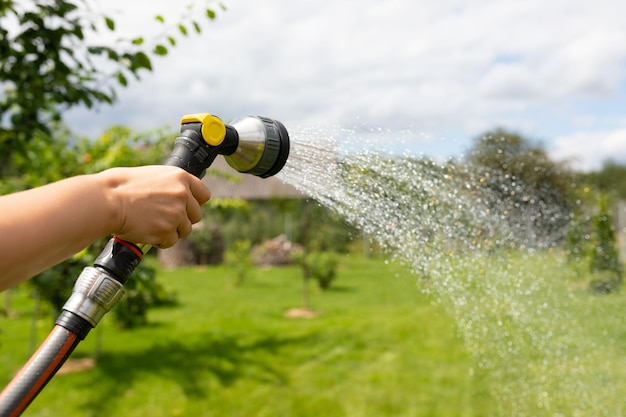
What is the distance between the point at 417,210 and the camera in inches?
103

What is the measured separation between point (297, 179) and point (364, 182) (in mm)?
443

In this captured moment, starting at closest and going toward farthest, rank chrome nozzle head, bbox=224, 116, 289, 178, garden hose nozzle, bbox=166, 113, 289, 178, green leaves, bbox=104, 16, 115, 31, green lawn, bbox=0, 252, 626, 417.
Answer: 1. garden hose nozzle, bbox=166, 113, 289, 178
2. chrome nozzle head, bbox=224, 116, 289, 178
3. green leaves, bbox=104, 16, 115, 31
4. green lawn, bbox=0, 252, 626, 417

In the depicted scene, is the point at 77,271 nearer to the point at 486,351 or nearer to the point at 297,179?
the point at 297,179

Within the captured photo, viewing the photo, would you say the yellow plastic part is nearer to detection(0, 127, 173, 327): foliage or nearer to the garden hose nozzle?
the garden hose nozzle

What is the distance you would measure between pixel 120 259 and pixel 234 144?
15.3 inches

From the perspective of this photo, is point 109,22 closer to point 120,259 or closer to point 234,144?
point 234,144

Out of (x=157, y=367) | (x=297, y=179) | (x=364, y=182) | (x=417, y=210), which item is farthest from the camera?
(x=157, y=367)

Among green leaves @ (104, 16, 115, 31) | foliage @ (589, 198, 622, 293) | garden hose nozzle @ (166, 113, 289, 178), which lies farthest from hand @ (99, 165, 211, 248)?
foliage @ (589, 198, 622, 293)

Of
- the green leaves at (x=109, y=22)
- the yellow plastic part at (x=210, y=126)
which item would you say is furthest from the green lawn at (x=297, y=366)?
the green leaves at (x=109, y=22)

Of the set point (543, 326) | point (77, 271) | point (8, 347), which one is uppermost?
point (77, 271)

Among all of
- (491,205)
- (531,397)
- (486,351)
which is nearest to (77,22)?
(491,205)

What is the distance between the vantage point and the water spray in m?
1.07

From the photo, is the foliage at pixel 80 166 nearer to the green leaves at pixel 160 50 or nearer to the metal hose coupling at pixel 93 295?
the green leaves at pixel 160 50

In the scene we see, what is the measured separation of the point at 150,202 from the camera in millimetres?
1096
